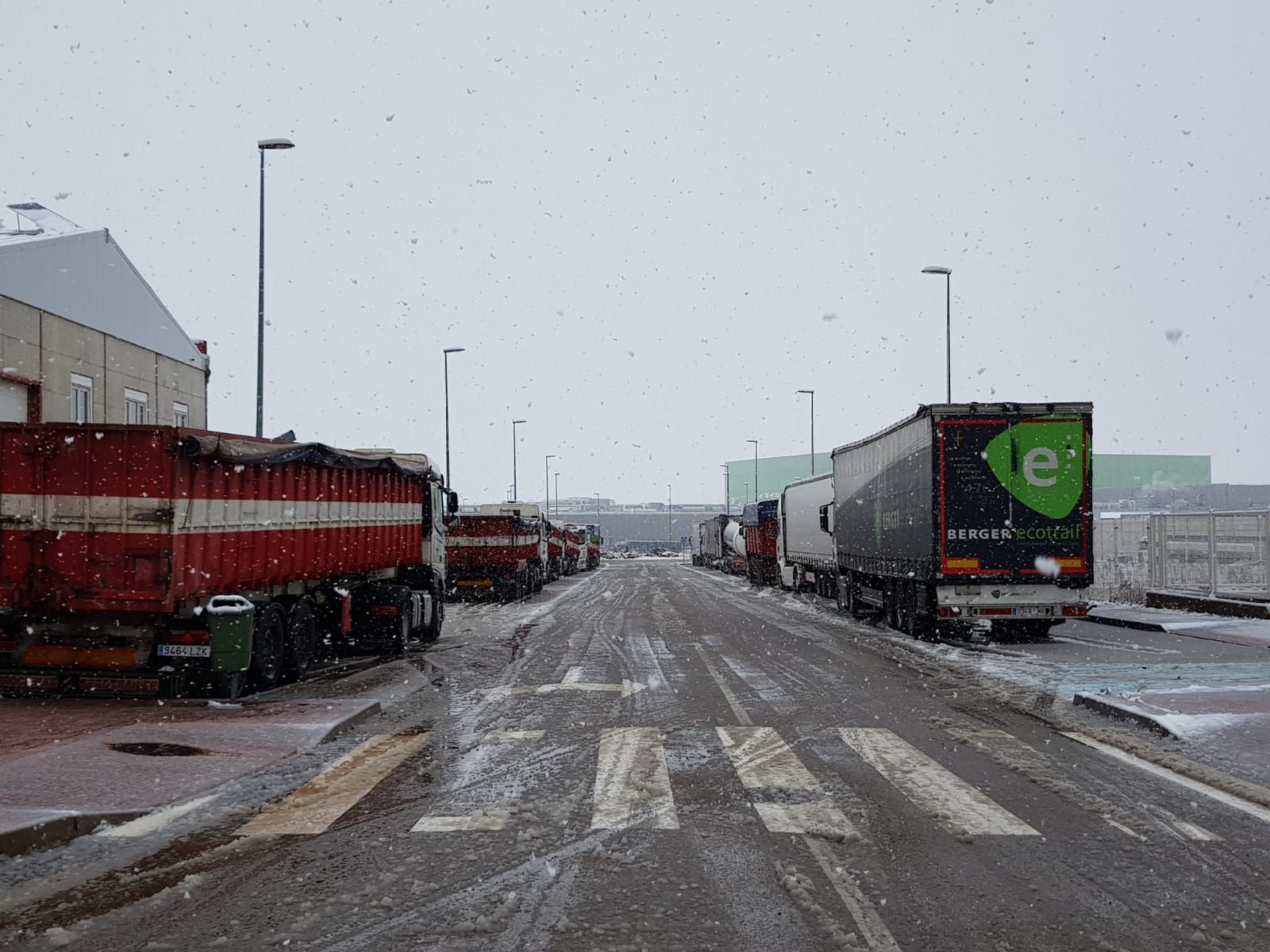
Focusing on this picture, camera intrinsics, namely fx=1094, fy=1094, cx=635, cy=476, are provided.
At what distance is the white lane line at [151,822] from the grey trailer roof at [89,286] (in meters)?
20.6

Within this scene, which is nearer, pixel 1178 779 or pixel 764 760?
pixel 1178 779

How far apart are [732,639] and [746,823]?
13087 millimetres

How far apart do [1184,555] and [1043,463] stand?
31.2 feet

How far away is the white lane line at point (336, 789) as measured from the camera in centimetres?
671

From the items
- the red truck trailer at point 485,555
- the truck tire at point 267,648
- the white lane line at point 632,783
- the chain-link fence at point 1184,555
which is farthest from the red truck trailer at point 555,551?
the white lane line at point 632,783

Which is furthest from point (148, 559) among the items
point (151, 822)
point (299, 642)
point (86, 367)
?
point (86, 367)

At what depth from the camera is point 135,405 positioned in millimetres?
31266

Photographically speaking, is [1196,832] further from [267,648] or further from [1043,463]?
[1043,463]

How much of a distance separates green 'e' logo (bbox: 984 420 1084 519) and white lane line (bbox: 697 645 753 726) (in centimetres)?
596

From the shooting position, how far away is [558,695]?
1240 cm

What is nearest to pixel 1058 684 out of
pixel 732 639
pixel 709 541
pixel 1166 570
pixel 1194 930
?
pixel 732 639

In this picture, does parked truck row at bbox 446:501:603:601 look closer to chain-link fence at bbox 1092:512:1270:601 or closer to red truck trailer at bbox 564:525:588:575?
chain-link fence at bbox 1092:512:1270:601

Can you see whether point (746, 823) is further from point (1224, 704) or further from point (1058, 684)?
point (1058, 684)

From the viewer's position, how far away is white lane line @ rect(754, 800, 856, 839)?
6.49 m
